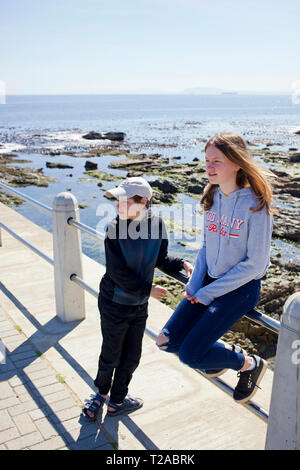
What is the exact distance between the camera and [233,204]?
104 inches

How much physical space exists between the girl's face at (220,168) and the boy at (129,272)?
40 centimetres

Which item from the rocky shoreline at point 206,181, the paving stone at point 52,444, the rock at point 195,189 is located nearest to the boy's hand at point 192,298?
the rocky shoreline at point 206,181

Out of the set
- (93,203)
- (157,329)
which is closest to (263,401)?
(157,329)

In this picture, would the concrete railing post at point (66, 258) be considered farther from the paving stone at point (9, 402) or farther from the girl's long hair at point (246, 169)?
the girl's long hair at point (246, 169)

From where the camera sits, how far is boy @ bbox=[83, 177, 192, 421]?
276cm

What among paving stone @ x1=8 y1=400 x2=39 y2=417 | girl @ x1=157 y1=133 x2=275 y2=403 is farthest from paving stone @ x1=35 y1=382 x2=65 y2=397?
girl @ x1=157 y1=133 x2=275 y2=403

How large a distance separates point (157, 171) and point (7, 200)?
448 inches

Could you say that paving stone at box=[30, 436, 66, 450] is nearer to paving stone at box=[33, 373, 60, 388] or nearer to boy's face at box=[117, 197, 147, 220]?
paving stone at box=[33, 373, 60, 388]

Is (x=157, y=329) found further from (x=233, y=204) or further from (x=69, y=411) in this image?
(x=233, y=204)

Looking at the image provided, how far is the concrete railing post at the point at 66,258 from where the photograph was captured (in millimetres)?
4258

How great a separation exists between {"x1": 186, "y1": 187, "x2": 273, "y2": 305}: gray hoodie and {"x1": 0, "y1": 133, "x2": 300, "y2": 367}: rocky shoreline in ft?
1.08

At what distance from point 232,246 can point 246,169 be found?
441 millimetres
